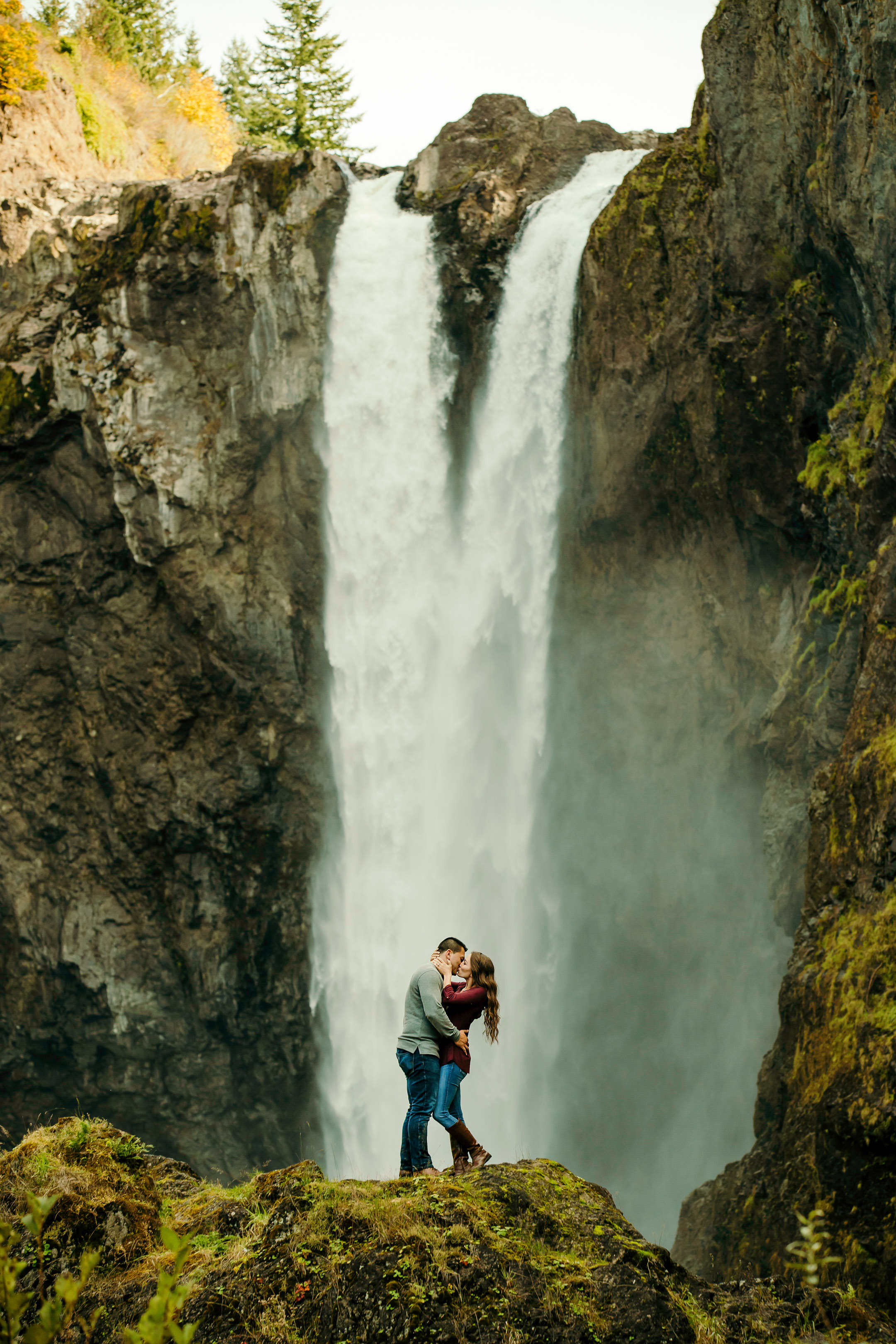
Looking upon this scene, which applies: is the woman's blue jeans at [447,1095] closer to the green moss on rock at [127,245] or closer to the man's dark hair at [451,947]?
the man's dark hair at [451,947]

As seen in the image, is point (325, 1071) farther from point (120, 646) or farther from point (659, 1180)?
point (120, 646)

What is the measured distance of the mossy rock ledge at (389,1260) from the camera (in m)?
5.29

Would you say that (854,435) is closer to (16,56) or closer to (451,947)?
(451,947)

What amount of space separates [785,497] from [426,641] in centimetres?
834

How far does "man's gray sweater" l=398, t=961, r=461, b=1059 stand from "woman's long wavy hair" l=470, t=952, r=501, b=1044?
25cm

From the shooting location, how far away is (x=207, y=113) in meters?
37.5

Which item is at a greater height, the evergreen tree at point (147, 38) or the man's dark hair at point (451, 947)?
the evergreen tree at point (147, 38)

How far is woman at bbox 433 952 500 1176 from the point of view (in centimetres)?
730

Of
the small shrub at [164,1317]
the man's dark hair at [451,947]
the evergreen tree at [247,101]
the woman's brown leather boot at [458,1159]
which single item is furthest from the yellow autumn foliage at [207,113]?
the small shrub at [164,1317]

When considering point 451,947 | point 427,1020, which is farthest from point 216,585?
point 427,1020

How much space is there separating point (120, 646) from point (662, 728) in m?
12.1

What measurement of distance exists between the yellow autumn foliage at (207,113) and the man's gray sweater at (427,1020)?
34954 mm

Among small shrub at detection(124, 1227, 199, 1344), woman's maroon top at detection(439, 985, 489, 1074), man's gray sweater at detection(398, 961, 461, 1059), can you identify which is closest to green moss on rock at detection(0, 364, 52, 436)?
man's gray sweater at detection(398, 961, 461, 1059)

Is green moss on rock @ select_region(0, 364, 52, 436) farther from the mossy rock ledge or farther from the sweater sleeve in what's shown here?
the sweater sleeve
